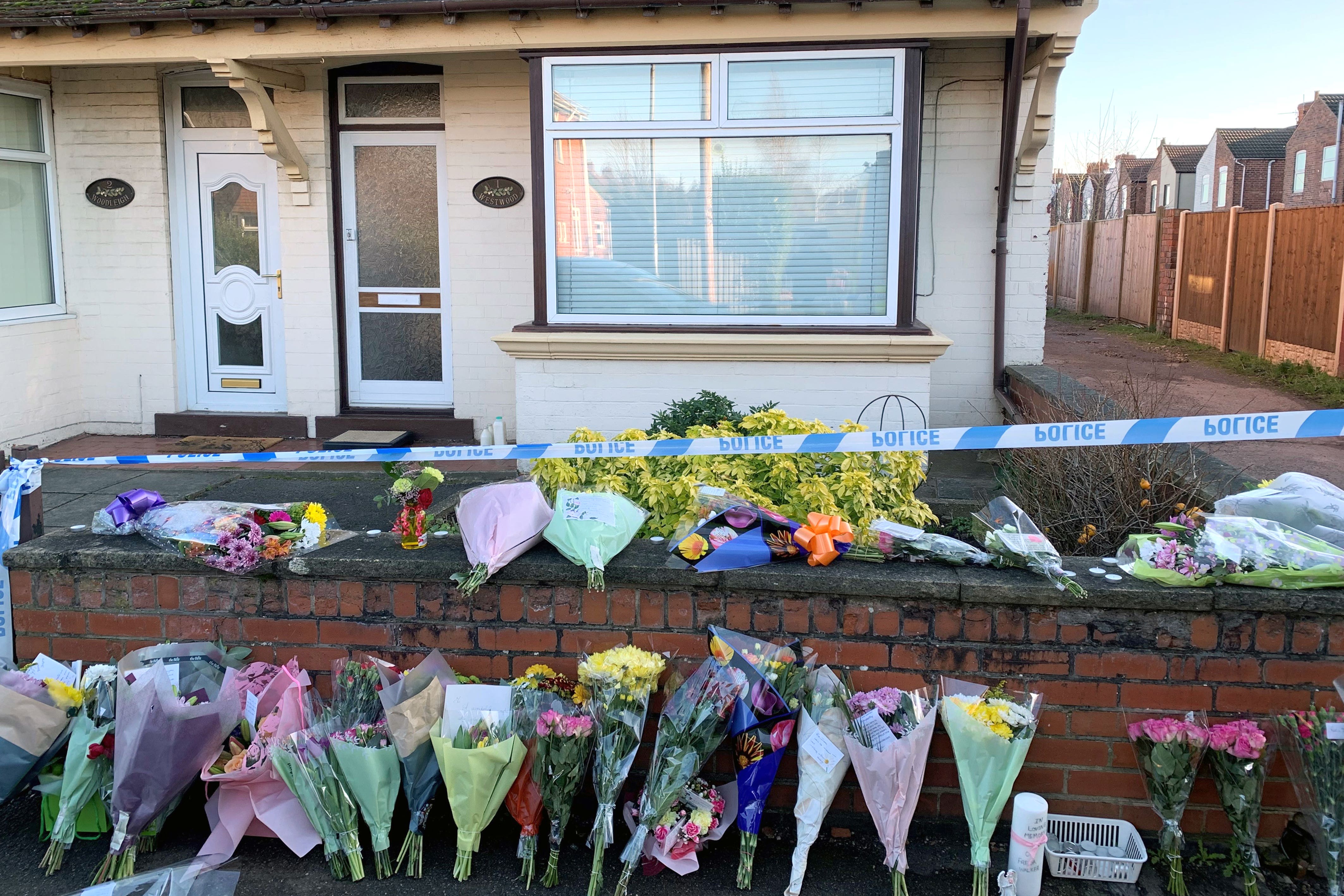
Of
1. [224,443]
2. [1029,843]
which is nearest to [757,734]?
[1029,843]

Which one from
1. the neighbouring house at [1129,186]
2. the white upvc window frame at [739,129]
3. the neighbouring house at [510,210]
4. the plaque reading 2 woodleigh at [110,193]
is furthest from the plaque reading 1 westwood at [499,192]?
the neighbouring house at [1129,186]

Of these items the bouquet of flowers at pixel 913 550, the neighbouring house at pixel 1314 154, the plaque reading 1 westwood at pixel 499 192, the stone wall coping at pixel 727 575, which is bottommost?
the stone wall coping at pixel 727 575

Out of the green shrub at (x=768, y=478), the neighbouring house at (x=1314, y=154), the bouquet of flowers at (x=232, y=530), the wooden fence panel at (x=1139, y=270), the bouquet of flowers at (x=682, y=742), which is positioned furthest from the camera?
the neighbouring house at (x=1314, y=154)

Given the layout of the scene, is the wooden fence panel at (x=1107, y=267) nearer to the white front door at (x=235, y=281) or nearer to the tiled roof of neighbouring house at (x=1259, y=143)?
the white front door at (x=235, y=281)

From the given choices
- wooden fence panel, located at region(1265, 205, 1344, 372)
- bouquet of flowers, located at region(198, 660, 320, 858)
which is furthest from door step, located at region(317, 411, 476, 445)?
wooden fence panel, located at region(1265, 205, 1344, 372)

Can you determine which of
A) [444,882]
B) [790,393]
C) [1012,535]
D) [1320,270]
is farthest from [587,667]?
[1320,270]

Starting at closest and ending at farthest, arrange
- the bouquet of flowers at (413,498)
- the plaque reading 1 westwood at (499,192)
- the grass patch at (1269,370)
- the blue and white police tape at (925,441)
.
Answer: the blue and white police tape at (925,441) → the bouquet of flowers at (413,498) → the plaque reading 1 westwood at (499,192) → the grass patch at (1269,370)

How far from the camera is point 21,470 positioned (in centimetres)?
401

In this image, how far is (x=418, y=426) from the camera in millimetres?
8766

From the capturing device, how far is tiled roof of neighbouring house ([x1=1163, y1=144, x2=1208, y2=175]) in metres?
57.4

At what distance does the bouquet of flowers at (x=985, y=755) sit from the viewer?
3.01 metres

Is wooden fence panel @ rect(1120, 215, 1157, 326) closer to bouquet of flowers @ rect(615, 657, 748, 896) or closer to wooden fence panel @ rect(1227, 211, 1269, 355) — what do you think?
wooden fence panel @ rect(1227, 211, 1269, 355)

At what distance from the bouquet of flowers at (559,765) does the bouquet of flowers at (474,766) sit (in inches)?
2.9

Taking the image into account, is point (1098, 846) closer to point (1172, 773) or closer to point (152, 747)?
point (1172, 773)
